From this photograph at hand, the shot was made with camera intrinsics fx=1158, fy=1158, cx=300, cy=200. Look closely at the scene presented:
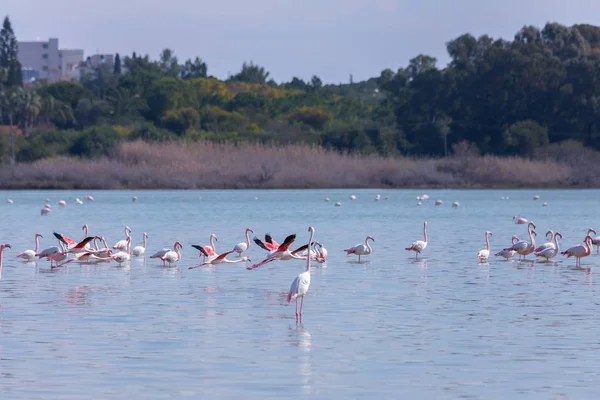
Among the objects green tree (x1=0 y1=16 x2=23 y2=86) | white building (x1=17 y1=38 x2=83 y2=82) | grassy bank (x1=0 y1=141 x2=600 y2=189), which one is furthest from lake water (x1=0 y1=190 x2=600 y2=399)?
white building (x1=17 y1=38 x2=83 y2=82)

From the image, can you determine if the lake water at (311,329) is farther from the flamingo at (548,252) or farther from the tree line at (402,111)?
the tree line at (402,111)

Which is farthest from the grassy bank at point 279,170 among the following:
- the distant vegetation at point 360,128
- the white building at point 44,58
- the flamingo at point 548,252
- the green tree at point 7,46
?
the white building at point 44,58

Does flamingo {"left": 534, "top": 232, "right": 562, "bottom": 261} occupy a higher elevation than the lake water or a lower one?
higher

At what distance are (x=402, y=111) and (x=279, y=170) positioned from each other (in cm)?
1564

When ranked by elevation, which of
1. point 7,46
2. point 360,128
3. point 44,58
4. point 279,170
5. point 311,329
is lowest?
point 311,329

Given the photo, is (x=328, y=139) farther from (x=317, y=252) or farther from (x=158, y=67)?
(x=317, y=252)

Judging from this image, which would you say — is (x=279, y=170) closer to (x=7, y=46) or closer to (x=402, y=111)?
(x=402, y=111)

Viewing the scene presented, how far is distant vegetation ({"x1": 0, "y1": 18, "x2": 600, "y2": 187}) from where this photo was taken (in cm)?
6725

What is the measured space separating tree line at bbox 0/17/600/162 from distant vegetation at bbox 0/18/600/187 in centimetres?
9

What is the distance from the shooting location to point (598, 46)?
86375 millimetres

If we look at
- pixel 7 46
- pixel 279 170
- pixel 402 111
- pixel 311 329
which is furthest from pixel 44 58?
pixel 311 329

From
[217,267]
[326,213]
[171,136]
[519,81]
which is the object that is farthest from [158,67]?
[217,267]

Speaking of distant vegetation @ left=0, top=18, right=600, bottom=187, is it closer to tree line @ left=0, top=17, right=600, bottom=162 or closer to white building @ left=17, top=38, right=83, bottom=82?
tree line @ left=0, top=17, right=600, bottom=162

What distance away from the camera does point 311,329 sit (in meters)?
13.8
